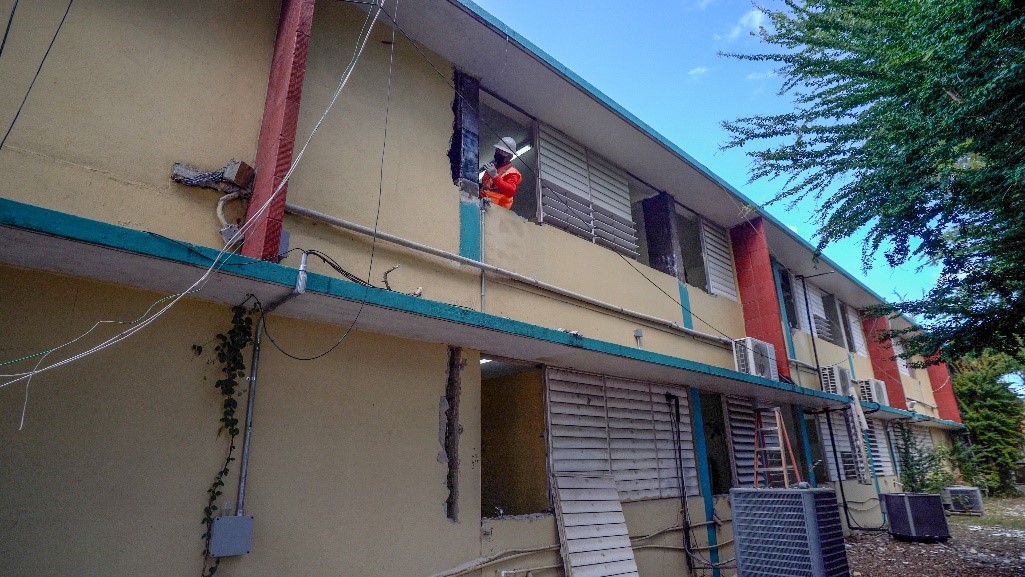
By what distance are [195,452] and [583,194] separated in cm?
619

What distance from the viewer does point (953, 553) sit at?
9539 mm

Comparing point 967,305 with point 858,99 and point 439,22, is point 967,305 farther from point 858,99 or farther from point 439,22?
point 439,22

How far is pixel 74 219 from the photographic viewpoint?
9.82 feet

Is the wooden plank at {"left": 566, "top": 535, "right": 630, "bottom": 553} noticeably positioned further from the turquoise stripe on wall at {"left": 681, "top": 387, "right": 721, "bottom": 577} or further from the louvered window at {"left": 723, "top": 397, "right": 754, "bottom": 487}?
the louvered window at {"left": 723, "top": 397, "right": 754, "bottom": 487}

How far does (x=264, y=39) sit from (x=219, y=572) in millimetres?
4622

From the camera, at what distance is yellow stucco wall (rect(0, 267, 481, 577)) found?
11.2 feet

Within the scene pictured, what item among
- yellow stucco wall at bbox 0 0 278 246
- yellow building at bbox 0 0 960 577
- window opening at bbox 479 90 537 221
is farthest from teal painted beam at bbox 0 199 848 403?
window opening at bbox 479 90 537 221

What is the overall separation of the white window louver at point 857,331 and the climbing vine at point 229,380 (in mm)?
17598

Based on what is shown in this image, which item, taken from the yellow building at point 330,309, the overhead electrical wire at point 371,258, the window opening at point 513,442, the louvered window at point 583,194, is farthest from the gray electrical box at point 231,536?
the louvered window at point 583,194

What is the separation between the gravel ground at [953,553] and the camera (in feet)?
27.1

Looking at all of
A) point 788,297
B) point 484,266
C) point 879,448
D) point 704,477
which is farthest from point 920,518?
point 484,266

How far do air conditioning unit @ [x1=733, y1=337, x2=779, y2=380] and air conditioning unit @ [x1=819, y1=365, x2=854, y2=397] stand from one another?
10.6ft

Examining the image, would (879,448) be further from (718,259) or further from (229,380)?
(229,380)

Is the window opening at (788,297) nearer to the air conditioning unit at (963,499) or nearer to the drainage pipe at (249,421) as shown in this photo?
the air conditioning unit at (963,499)
